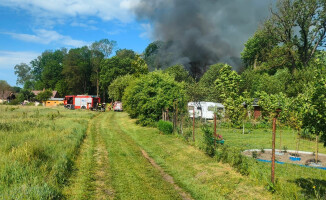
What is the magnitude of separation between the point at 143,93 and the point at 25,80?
392 feet

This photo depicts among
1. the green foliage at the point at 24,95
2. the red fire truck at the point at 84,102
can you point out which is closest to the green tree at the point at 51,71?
the green foliage at the point at 24,95

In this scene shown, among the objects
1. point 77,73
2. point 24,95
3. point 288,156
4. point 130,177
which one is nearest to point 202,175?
point 130,177

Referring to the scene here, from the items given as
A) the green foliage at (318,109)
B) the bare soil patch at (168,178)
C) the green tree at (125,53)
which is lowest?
the bare soil patch at (168,178)

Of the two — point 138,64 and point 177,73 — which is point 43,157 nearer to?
point 138,64

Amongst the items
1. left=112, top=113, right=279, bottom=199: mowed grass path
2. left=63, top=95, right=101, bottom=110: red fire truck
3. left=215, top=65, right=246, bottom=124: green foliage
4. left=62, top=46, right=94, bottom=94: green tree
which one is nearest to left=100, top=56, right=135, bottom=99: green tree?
left=62, top=46, right=94, bottom=94: green tree

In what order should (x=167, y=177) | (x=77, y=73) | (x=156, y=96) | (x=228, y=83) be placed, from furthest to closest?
(x=77, y=73) < (x=228, y=83) < (x=156, y=96) < (x=167, y=177)

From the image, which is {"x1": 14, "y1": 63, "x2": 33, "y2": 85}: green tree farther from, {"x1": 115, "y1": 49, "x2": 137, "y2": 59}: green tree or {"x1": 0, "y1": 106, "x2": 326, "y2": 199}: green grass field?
{"x1": 0, "y1": 106, "x2": 326, "y2": 199}: green grass field

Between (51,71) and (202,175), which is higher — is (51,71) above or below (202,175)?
above

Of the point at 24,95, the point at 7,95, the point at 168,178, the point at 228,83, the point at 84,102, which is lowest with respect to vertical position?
the point at 168,178

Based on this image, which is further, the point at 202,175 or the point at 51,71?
the point at 51,71

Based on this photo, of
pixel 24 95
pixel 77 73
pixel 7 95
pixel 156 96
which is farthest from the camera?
pixel 7 95

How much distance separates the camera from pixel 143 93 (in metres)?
21.7

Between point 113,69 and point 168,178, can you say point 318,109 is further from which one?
point 113,69

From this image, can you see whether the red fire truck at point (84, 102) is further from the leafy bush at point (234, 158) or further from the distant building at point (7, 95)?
the distant building at point (7, 95)
